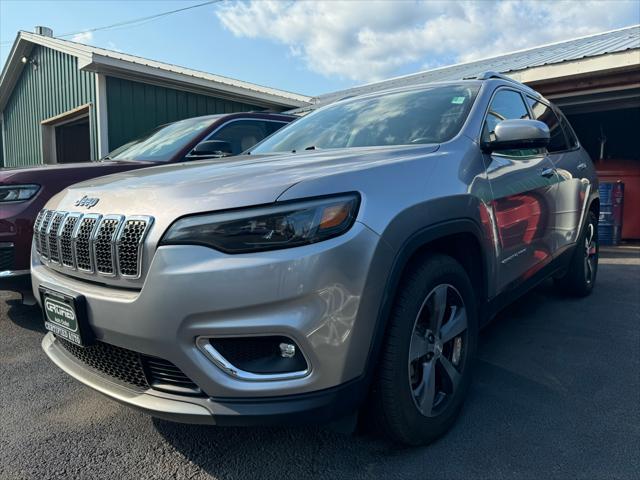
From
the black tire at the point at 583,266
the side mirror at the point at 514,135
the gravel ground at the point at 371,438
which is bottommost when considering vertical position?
the gravel ground at the point at 371,438

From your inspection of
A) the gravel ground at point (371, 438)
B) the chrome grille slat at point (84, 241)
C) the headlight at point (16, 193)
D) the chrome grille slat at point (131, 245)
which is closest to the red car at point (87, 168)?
the headlight at point (16, 193)

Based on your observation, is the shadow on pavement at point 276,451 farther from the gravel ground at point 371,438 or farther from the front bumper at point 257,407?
the front bumper at point 257,407

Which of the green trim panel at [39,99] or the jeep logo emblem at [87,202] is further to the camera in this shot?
the green trim panel at [39,99]

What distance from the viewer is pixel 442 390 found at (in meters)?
2.31

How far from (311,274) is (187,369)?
529 millimetres

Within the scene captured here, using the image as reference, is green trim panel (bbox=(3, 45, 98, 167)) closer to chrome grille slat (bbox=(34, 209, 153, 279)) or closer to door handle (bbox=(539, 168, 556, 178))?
chrome grille slat (bbox=(34, 209, 153, 279))

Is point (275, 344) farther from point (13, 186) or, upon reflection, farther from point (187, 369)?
point (13, 186)

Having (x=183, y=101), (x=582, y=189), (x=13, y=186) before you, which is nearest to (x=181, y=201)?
(x=13, y=186)

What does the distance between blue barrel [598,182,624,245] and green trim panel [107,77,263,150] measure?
26.0 feet

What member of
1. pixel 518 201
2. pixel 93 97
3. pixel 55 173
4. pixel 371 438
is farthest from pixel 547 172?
pixel 93 97

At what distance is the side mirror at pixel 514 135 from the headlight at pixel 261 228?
1282 mm

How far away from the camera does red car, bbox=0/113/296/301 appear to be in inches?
135

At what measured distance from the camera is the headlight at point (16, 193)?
3.50 metres

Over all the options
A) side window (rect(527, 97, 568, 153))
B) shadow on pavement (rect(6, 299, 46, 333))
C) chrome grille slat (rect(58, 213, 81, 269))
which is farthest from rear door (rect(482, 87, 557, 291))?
shadow on pavement (rect(6, 299, 46, 333))
